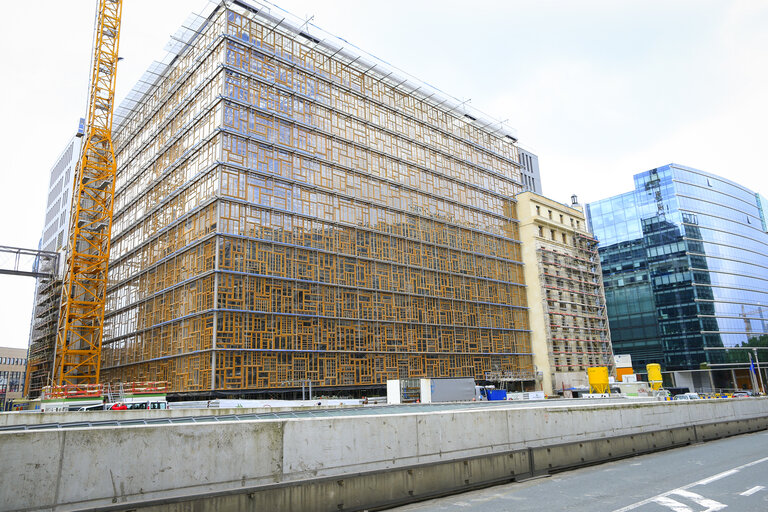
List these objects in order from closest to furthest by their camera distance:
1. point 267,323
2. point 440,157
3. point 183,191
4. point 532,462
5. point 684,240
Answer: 1. point 532,462
2. point 267,323
3. point 183,191
4. point 440,157
5. point 684,240

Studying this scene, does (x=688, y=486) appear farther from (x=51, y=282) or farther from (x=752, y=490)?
(x=51, y=282)

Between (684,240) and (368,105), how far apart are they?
65.7 m

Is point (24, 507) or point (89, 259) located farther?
point (89, 259)

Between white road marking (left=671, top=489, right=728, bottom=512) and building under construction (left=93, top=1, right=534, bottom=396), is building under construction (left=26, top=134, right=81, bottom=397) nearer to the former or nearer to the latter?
building under construction (left=93, top=1, right=534, bottom=396)

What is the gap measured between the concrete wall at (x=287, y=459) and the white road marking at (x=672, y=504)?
3453 mm

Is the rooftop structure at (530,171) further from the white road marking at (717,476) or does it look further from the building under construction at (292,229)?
the white road marking at (717,476)

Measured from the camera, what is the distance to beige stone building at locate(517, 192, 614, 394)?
6900 cm

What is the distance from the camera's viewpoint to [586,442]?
50.7 feet

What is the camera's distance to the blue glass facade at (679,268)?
90.8 m

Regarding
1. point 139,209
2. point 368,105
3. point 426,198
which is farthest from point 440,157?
point 139,209

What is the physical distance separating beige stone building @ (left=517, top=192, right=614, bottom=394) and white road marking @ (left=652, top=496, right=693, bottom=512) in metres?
59.3

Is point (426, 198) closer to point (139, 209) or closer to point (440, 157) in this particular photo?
point (440, 157)

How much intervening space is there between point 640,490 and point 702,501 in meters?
1.45

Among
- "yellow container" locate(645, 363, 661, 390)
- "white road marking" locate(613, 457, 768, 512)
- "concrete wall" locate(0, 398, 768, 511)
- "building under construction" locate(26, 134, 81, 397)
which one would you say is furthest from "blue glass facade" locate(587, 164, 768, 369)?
"building under construction" locate(26, 134, 81, 397)
